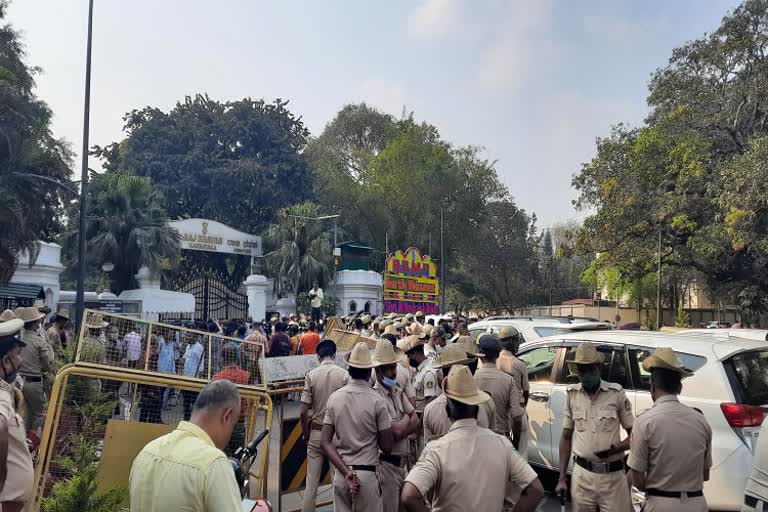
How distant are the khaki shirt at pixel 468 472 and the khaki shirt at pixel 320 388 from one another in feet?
8.87

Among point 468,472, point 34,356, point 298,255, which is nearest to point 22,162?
point 34,356

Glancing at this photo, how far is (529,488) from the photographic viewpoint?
3.13 metres

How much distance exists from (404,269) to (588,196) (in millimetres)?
8180

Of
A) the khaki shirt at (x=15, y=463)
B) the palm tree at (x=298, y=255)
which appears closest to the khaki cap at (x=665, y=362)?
the khaki shirt at (x=15, y=463)

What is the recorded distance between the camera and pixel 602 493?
4.45m

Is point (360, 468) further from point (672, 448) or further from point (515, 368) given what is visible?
point (515, 368)

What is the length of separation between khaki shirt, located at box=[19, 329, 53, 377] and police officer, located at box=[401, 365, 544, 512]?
20.3 feet

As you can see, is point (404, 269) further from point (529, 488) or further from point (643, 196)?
point (529, 488)

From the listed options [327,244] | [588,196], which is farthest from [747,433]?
[327,244]

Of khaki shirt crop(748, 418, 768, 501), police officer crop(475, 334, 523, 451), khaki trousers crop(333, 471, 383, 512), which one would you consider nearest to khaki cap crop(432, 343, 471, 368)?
police officer crop(475, 334, 523, 451)

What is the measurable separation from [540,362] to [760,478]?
4.34m

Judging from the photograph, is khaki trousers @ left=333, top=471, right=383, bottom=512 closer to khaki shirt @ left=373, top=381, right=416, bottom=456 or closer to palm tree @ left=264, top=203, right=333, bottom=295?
khaki shirt @ left=373, top=381, right=416, bottom=456

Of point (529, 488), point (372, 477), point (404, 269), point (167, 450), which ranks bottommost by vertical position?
point (372, 477)

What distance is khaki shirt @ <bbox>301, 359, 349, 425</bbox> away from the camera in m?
5.79
